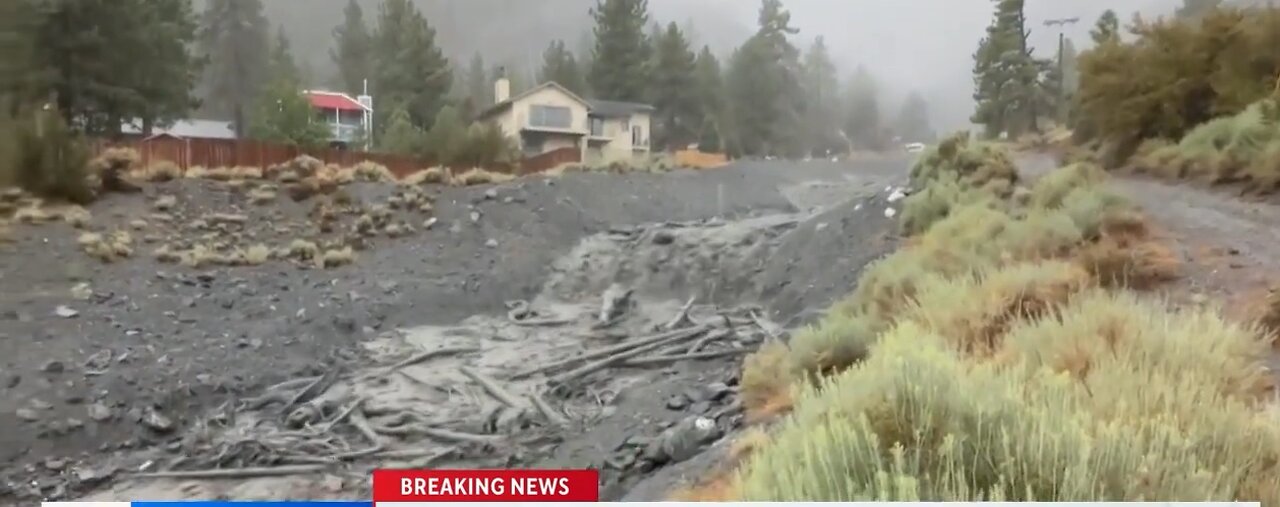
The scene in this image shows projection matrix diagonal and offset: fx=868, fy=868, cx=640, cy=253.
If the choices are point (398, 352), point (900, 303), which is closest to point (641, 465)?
point (398, 352)

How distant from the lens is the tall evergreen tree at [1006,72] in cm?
224

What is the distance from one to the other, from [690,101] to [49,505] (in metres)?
1.59

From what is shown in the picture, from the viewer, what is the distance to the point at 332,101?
1927 millimetres

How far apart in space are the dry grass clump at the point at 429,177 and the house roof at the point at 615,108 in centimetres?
38

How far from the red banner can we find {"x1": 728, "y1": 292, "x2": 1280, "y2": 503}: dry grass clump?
0.45 m

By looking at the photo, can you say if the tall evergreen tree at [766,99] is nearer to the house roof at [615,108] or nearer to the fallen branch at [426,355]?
the house roof at [615,108]

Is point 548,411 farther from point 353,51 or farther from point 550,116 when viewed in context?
point 353,51

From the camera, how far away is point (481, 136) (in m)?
2.01

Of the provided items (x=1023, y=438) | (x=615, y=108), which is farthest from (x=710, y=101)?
(x=1023, y=438)

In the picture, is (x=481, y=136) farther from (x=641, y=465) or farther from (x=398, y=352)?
(x=641, y=465)

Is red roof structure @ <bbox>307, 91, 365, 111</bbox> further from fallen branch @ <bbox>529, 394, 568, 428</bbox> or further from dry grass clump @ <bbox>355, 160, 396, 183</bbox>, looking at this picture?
fallen branch @ <bbox>529, 394, 568, 428</bbox>

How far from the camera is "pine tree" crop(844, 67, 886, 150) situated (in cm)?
218

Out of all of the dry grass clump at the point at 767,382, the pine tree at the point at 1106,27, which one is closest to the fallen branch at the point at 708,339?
the dry grass clump at the point at 767,382

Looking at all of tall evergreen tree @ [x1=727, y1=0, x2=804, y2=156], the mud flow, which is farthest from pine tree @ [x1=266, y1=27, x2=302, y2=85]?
tall evergreen tree @ [x1=727, y1=0, x2=804, y2=156]
